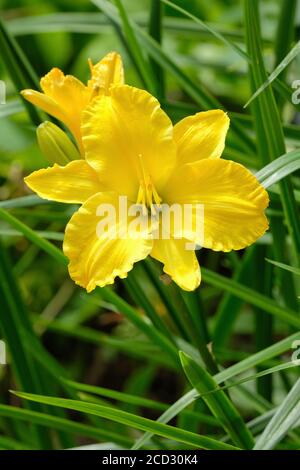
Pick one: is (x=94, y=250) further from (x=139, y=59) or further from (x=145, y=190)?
(x=139, y=59)

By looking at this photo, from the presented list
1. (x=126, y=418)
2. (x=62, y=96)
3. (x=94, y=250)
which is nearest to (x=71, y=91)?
(x=62, y=96)

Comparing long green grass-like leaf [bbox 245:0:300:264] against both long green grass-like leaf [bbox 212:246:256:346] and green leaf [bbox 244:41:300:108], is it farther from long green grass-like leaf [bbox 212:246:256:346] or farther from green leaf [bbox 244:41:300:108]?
long green grass-like leaf [bbox 212:246:256:346]

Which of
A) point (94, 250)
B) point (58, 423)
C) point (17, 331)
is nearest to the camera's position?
point (94, 250)

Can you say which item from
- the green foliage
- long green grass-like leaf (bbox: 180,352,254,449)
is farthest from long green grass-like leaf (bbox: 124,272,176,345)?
long green grass-like leaf (bbox: 180,352,254,449)

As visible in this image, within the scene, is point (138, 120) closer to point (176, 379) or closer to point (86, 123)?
point (86, 123)

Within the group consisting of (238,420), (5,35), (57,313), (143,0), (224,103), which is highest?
(143,0)

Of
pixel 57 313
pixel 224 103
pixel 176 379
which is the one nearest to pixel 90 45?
pixel 224 103
